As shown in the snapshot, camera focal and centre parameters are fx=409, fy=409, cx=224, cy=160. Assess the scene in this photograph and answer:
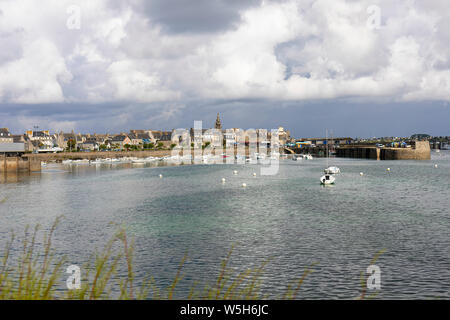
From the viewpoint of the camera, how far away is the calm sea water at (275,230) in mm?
19016

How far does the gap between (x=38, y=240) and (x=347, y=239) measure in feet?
67.1

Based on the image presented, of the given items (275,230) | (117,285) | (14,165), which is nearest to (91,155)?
(14,165)

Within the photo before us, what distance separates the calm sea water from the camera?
19.0 m

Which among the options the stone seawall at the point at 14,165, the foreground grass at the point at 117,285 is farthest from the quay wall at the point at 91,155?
the foreground grass at the point at 117,285

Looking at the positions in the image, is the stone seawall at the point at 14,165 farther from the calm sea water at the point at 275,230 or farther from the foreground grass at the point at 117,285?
the foreground grass at the point at 117,285

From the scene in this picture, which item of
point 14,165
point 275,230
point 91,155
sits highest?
point 91,155

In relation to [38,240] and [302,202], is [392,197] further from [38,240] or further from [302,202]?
[38,240]

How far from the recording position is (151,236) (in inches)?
1097

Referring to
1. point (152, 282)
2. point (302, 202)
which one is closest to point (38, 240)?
point (152, 282)

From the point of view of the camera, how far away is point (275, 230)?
29547mm

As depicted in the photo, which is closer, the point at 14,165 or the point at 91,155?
the point at 14,165

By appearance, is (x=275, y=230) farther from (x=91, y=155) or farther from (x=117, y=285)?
(x=91, y=155)

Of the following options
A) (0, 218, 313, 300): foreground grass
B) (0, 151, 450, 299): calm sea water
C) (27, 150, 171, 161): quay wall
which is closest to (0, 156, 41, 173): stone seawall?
(0, 151, 450, 299): calm sea water
